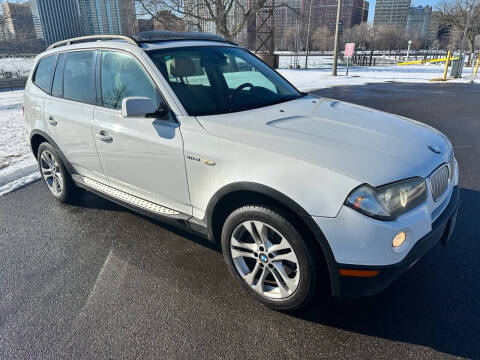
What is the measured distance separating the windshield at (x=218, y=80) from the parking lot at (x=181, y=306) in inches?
53.8

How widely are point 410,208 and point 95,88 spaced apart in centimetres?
297

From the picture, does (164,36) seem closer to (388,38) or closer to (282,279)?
(282,279)

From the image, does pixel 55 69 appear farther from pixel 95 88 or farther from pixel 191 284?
pixel 191 284

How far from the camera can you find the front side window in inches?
115

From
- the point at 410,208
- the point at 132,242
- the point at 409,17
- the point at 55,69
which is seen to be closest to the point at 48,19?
the point at 55,69

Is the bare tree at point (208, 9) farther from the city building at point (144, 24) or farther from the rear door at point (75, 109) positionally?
the rear door at point (75, 109)

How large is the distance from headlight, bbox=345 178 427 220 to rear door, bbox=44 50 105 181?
2570mm

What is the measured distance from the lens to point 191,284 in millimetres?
2803

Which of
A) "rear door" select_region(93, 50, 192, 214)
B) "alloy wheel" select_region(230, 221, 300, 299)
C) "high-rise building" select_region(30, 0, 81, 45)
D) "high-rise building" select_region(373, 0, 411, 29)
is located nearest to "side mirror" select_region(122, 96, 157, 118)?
"rear door" select_region(93, 50, 192, 214)

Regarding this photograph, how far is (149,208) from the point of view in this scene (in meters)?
3.08

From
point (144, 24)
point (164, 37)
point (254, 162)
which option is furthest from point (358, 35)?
point (254, 162)

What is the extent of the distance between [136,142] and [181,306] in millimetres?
1376

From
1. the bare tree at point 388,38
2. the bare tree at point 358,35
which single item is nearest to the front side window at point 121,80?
the bare tree at point 358,35

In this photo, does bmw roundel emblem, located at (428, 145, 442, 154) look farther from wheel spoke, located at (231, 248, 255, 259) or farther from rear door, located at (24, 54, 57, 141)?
rear door, located at (24, 54, 57, 141)
